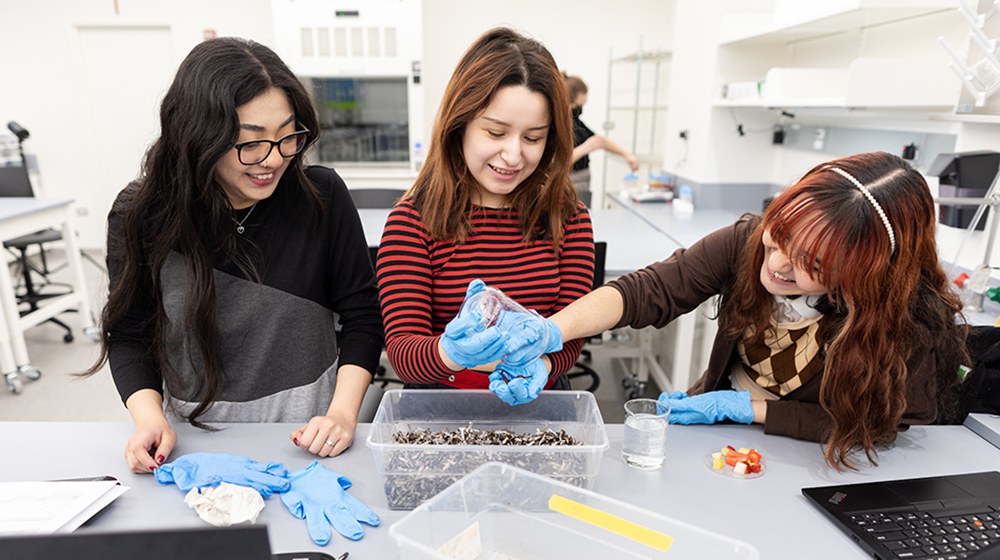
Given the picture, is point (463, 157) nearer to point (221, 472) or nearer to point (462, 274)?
point (462, 274)

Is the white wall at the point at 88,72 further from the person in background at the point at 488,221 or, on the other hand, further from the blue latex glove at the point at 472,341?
the blue latex glove at the point at 472,341

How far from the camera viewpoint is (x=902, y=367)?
938 mm

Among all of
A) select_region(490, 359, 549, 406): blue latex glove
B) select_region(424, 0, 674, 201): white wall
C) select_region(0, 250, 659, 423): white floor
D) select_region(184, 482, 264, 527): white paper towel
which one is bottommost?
select_region(0, 250, 659, 423): white floor

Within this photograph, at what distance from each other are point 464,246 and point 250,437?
0.51 meters

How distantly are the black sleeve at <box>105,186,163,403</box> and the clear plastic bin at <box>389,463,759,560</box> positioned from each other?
664mm

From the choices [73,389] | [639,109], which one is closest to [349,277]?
[73,389]

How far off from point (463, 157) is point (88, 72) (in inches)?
203

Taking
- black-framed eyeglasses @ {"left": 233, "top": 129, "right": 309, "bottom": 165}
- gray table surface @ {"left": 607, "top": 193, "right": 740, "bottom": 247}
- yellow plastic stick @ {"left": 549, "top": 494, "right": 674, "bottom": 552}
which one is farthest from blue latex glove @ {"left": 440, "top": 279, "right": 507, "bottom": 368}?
gray table surface @ {"left": 607, "top": 193, "right": 740, "bottom": 247}

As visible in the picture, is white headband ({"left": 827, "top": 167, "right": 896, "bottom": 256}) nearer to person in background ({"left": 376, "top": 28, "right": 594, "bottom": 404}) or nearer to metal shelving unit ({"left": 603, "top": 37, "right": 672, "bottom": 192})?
person in background ({"left": 376, "top": 28, "right": 594, "bottom": 404})

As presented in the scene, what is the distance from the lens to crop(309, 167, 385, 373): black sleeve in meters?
1.21

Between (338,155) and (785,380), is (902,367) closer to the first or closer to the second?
(785,380)

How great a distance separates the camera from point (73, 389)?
2.70 metres

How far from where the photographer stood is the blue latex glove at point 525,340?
864 mm

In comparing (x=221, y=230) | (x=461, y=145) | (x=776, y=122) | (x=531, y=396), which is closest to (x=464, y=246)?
(x=461, y=145)
